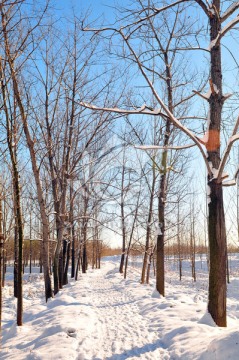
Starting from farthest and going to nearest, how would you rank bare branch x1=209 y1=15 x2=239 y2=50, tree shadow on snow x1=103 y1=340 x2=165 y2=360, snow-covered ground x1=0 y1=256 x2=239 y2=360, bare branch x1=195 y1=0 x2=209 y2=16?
bare branch x1=195 y1=0 x2=209 y2=16 < tree shadow on snow x1=103 y1=340 x2=165 y2=360 < bare branch x1=209 y1=15 x2=239 y2=50 < snow-covered ground x1=0 y1=256 x2=239 y2=360

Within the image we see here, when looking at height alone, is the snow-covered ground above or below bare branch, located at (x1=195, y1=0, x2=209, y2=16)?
below

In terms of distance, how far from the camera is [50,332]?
5.48 m

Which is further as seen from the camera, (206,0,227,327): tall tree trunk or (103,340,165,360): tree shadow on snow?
(206,0,227,327): tall tree trunk

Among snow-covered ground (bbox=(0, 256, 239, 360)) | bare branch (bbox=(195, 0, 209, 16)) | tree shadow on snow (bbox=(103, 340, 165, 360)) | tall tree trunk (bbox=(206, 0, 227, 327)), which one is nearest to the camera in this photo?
snow-covered ground (bbox=(0, 256, 239, 360))

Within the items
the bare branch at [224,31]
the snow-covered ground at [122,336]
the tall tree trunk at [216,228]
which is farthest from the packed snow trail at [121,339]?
the bare branch at [224,31]

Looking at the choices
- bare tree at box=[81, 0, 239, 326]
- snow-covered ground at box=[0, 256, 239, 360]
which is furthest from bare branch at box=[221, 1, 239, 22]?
snow-covered ground at box=[0, 256, 239, 360]

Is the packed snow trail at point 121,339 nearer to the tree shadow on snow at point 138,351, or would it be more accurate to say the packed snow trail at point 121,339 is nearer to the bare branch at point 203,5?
the tree shadow on snow at point 138,351

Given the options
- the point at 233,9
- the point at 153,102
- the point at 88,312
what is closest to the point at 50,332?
the point at 88,312

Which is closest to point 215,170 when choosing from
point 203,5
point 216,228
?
point 216,228

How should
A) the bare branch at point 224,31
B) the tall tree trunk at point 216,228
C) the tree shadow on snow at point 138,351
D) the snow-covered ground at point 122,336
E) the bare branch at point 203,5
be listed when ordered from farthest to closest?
1. the bare branch at point 203,5
2. the tall tree trunk at point 216,228
3. the tree shadow on snow at point 138,351
4. the bare branch at point 224,31
5. the snow-covered ground at point 122,336

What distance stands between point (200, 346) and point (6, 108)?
5.33 metres

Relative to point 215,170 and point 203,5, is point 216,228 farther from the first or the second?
point 203,5

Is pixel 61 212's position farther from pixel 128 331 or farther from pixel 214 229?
pixel 214 229

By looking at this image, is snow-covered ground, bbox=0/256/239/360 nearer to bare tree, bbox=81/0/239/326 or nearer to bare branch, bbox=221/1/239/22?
bare tree, bbox=81/0/239/326
